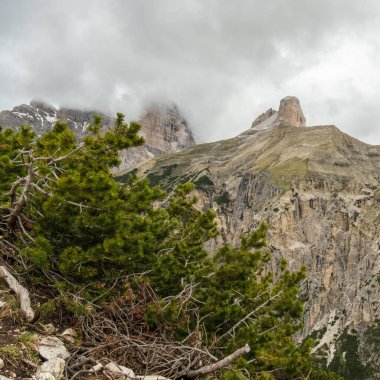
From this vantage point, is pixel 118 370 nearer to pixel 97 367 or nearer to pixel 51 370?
pixel 97 367

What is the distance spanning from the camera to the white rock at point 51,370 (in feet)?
19.3

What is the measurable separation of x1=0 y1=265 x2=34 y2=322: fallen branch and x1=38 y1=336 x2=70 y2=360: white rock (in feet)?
2.10

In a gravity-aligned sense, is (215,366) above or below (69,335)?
below

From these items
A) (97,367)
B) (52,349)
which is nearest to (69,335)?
(52,349)

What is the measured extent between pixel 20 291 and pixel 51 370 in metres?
2.34

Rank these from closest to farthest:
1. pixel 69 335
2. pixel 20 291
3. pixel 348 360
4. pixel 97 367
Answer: pixel 97 367, pixel 69 335, pixel 20 291, pixel 348 360

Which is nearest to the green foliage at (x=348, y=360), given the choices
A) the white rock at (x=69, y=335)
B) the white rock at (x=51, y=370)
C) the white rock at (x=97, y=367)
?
the white rock at (x=69, y=335)

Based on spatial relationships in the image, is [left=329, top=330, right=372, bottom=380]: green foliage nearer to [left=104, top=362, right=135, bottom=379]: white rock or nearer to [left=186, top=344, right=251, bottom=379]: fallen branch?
[left=186, top=344, right=251, bottom=379]: fallen branch

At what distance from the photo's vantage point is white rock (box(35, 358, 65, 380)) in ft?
19.3

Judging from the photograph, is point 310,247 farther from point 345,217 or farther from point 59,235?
point 59,235

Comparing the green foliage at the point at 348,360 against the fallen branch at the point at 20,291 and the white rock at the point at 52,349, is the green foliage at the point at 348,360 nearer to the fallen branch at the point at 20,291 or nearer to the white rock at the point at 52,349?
the fallen branch at the point at 20,291

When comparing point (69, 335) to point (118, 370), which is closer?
point (118, 370)

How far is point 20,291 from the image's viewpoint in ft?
26.1

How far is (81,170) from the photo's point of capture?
10.2m
